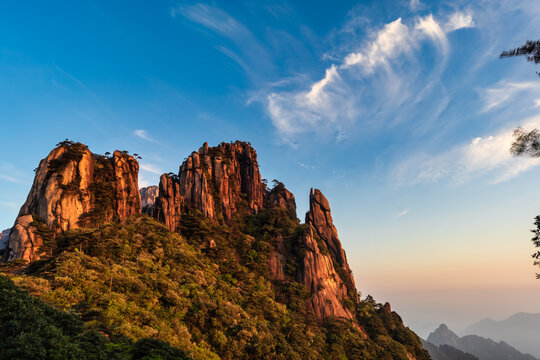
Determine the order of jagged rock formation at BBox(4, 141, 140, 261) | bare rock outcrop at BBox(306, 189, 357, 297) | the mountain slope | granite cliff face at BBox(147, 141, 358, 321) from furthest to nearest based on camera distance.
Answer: bare rock outcrop at BBox(306, 189, 357, 297), granite cliff face at BBox(147, 141, 358, 321), jagged rock formation at BBox(4, 141, 140, 261), the mountain slope

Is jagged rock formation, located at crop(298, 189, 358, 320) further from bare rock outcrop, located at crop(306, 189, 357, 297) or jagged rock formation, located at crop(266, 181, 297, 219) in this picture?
jagged rock formation, located at crop(266, 181, 297, 219)

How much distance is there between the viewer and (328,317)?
6050 cm

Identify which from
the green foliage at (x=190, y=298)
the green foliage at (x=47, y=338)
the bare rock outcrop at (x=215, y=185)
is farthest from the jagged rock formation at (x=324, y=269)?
the green foliage at (x=47, y=338)

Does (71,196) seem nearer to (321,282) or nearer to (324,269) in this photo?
(321,282)

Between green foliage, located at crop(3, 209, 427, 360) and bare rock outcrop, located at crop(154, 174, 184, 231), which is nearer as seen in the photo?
green foliage, located at crop(3, 209, 427, 360)

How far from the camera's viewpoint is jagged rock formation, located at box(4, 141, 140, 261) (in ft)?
129

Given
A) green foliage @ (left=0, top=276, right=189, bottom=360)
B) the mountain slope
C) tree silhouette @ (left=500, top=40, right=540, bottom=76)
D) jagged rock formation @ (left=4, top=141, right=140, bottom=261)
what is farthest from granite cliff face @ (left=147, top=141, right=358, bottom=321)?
tree silhouette @ (left=500, top=40, right=540, bottom=76)

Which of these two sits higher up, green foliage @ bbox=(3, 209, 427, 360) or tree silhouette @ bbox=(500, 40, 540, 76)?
tree silhouette @ bbox=(500, 40, 540, 76)

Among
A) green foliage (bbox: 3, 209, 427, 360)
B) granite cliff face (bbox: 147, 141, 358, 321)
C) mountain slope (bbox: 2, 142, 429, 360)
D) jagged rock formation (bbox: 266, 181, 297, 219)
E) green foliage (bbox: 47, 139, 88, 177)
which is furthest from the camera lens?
jagged rock formation (bbox: 266, 181, 297, 219)

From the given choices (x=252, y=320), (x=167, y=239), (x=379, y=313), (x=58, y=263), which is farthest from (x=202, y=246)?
(x=379, y=313)

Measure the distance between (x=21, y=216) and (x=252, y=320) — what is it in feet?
130

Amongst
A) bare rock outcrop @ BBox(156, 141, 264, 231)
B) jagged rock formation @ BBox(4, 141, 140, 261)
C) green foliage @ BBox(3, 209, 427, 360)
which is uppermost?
bare rock outcrop @ BBox(156, 141, 264, 231)

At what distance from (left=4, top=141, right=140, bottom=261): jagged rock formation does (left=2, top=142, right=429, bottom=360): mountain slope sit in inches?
37.1

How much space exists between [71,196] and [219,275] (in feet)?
101
